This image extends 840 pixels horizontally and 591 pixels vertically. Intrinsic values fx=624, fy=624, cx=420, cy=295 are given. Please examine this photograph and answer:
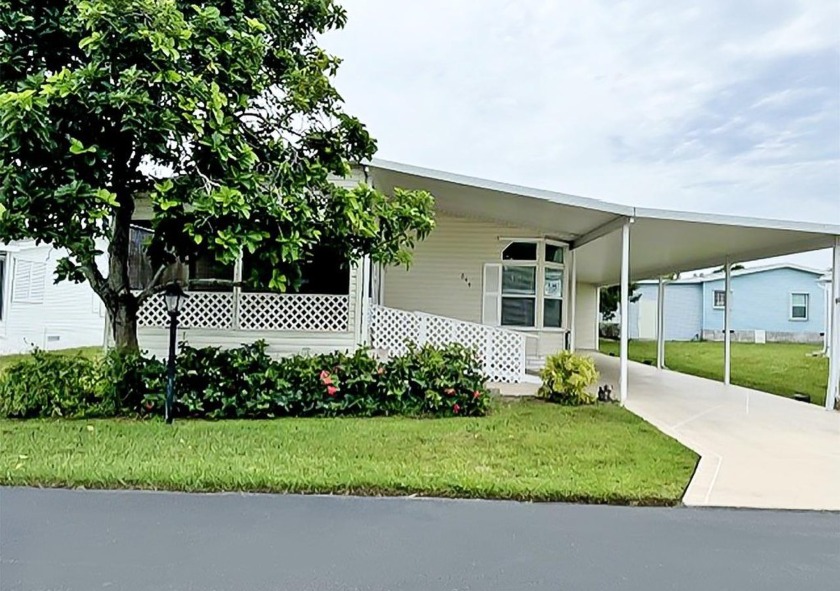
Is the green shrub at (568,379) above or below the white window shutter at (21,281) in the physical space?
below

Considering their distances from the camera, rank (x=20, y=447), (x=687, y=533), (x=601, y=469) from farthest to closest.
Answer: (x=20, y=447) < (x=601, y=469) < (x=687, y=533)

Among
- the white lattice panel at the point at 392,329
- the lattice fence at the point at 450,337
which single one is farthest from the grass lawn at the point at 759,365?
the white lattice panel at the point at 392,329

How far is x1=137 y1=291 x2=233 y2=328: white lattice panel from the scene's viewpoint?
995cm

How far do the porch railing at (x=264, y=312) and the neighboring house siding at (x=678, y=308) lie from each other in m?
23.8

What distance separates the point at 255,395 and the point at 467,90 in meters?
10.6

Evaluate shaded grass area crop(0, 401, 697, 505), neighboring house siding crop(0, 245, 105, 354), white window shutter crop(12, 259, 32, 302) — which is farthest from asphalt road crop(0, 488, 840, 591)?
white window shutter crop(12, 259, 32, 302)

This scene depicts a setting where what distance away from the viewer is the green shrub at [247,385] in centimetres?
771

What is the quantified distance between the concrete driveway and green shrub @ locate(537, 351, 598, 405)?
0.74 metres

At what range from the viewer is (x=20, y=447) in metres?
5.90

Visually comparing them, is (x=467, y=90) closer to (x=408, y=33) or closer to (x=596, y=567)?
(x=408, y=33)

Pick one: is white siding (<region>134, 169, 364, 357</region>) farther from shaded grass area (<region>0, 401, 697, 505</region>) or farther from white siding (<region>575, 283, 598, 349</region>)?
white siding (<region>575, 283, 598, 349</region>)

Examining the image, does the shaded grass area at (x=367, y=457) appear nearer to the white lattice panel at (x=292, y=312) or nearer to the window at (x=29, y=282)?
the white lattice panel at (x=292, y=312)

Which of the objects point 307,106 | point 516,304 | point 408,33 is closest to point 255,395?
point 307,106

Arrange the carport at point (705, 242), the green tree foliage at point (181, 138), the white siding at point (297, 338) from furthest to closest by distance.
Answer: the white siding at point (297, 338)
the carport at point (705, 242)
the green tree foliage at point (181, 138)
